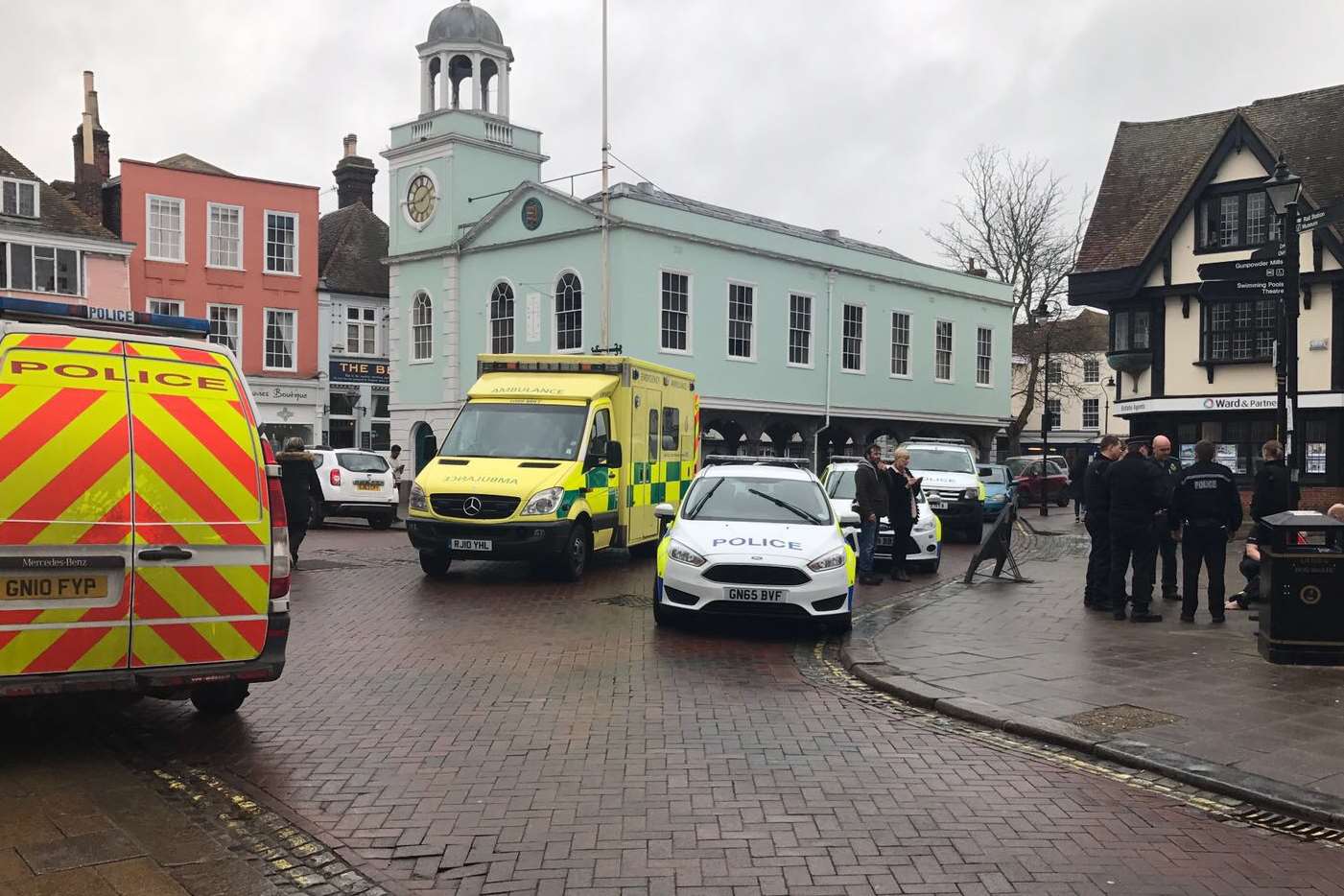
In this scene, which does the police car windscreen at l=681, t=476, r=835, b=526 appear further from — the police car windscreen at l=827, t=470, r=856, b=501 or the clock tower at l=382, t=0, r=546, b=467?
the clock tower at l=382, t=0, r=546, b=467

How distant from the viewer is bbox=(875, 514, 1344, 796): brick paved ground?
22.2 feet

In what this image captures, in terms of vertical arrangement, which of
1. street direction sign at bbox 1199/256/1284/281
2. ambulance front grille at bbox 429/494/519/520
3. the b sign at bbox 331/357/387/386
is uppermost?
the b sign at bbox 331/357/387/386

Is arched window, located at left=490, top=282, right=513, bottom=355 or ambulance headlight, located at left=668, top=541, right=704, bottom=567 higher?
arched window, located at left=490, top=282, right=513, bottom=355

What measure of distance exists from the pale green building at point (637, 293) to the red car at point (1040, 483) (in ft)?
12.6

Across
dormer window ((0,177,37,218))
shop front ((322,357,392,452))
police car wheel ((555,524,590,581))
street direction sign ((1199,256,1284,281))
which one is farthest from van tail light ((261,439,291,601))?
shop front ((322,357,392,452))

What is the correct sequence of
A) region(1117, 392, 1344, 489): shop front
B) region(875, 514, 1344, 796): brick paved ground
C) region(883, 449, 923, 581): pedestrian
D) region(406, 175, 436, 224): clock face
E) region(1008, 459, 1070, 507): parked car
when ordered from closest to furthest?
region(875, 514, 1344, 796): brick paved ground < region(883, 449, 923, 581): pedestrian < region(1117, 392, 1344, 489): shop front < region(406, 175, 436, 224): clock face < region(1008, 459, 1070, 507): parked car

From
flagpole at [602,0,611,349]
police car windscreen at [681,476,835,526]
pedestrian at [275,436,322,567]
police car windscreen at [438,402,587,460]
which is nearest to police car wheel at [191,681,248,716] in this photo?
police car windscreen at [681,476,835,526]

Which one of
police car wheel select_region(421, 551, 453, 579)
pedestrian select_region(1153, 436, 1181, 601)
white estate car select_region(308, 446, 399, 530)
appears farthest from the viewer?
white estate car select_region(308, 446, 399, 530)

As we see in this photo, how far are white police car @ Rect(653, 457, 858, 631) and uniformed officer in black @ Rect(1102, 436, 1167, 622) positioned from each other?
9.45ft

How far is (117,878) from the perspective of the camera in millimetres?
4441

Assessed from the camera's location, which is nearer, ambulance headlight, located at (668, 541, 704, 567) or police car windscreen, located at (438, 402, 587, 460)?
ambulance headlight, located at (668, 541, 704, 567)

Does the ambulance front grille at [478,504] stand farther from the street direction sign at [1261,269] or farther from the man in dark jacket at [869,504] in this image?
the street direction sign at [1261,269]

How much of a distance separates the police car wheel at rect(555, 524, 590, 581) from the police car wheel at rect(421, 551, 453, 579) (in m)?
1.45

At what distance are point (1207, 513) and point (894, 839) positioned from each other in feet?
25.6
